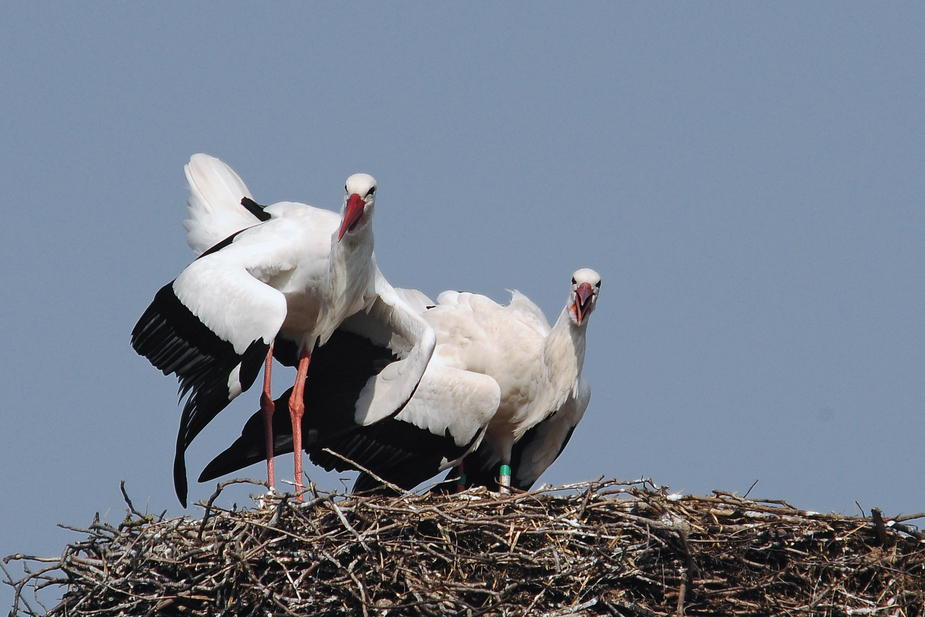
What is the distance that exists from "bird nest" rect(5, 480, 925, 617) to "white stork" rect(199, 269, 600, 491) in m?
1.58

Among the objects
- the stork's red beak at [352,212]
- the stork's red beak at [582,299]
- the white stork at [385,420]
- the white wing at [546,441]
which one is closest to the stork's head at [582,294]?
the stork's red beak at [582,299]

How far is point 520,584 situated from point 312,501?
1.01 metres

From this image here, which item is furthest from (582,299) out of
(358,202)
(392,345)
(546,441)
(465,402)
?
(358,202)

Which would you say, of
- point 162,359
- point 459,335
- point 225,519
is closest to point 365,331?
point 459,335

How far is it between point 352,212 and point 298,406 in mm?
1250

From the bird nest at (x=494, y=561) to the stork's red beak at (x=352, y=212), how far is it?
1552 millimetres

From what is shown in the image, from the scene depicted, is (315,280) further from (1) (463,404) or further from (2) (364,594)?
(2) (364,594)

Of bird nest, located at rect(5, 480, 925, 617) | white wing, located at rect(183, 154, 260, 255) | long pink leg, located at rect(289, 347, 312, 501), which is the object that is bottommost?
bird nest, located at rect(5, 480, 925, 617)

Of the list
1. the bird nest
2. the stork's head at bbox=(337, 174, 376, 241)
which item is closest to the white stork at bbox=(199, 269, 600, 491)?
the stork's head at bbox=(337, 174, 376, 241)

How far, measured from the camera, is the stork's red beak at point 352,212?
26.8ft

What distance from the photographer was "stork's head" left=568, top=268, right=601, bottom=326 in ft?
30.3

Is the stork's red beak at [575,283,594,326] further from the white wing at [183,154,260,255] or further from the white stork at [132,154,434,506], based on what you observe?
the white wing at [183,154,260,255]

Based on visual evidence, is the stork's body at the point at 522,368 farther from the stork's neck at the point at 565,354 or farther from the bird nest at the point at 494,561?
the bird nest at the point at 494,561

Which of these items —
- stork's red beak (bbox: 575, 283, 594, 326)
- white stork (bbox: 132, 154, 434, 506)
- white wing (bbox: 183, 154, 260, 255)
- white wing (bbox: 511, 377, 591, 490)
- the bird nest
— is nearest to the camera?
the bird nest
